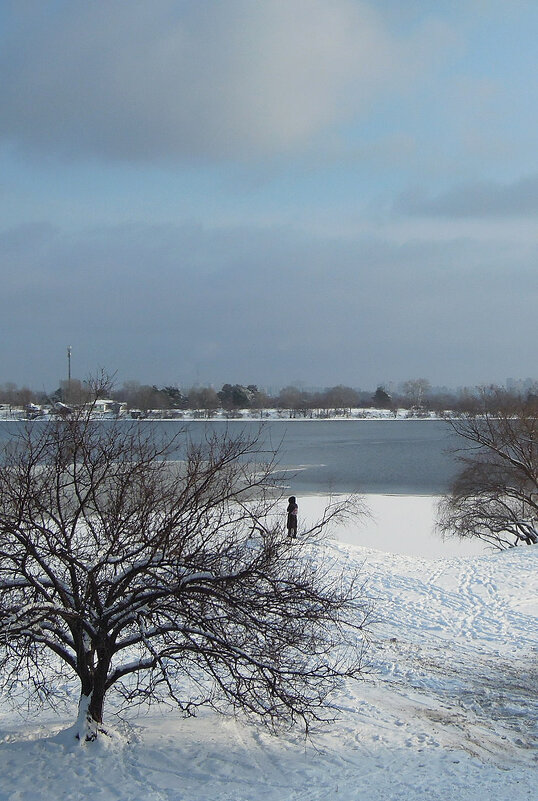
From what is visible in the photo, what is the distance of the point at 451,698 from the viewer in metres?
9.93

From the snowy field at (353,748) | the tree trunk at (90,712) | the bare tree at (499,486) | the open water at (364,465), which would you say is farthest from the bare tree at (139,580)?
the bare tree at (499,486)

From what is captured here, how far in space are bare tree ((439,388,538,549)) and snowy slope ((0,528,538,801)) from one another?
16498 millimetres

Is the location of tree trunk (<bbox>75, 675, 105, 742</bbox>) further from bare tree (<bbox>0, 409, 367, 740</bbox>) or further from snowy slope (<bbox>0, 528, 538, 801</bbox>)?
snowy slope (<bbox>0, 528, 538, 801</bbox>)

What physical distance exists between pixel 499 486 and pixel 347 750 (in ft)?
72.5

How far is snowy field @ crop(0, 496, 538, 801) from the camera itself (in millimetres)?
6801

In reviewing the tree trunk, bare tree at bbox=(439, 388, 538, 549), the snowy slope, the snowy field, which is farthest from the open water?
the tree trunk

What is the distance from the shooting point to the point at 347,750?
7.81 m

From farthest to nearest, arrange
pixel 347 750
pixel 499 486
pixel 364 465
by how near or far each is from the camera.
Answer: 1. pixel 364 465
2. pixel 499 486
3. pixel 347 750

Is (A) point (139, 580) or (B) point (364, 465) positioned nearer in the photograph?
(A) point (139, 580)

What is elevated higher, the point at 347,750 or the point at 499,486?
the point at 499,486

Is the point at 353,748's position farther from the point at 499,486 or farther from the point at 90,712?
the point at 499,486

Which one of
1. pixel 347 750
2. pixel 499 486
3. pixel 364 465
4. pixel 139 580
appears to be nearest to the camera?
pixel 139 580

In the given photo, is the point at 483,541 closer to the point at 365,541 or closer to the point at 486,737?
the point at 365,541

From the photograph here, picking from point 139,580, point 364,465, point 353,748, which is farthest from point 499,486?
point 364,465
